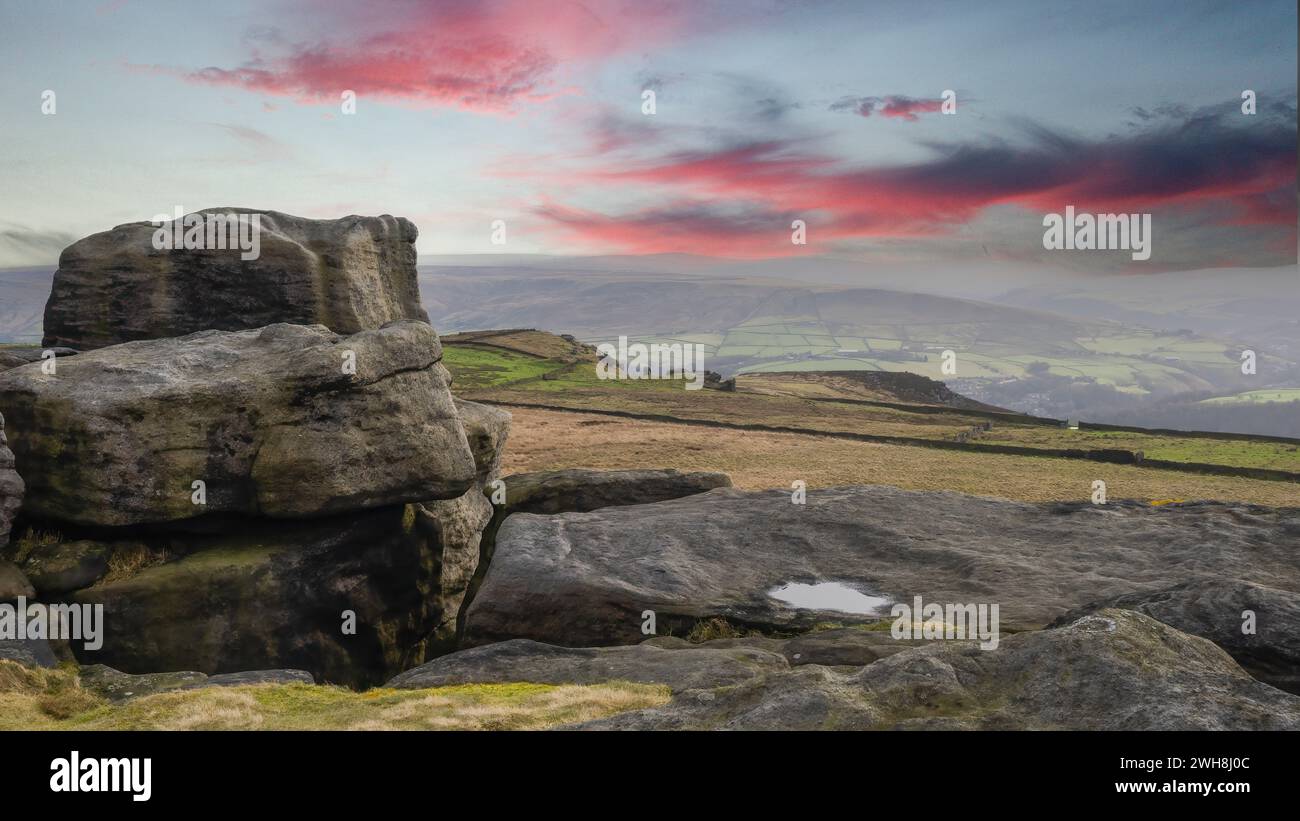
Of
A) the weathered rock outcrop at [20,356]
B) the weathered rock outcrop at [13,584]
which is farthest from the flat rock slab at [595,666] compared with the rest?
the weathered rock outcrop at [20,356]

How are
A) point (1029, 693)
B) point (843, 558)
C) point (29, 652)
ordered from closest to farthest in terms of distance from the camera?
point (1029, 693) < point (29, 652) < point (843, 558)

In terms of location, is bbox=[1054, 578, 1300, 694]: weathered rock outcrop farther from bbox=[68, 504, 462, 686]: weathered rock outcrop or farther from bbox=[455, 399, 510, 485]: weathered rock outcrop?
bbox=[455, 399, 510, 485]: weathered rock outcrop

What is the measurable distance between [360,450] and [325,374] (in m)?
2.17

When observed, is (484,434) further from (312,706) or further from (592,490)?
(312,706)

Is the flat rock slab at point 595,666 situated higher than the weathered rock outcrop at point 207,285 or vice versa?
the weathered rock outcrop at point 207,285

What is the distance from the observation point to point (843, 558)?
21.5 m

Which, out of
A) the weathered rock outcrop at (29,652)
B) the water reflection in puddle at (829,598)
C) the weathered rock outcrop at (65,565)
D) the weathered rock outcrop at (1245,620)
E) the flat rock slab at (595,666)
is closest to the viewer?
the weathered rock outcrop at (1245,620)

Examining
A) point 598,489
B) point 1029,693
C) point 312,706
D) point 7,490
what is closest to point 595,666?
point 312,706

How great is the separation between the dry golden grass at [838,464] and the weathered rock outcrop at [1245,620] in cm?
3213

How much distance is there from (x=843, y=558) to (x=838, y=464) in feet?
132

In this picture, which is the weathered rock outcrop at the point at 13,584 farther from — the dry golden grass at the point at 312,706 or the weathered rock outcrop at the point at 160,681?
the dry golden grass at the point at 312,706

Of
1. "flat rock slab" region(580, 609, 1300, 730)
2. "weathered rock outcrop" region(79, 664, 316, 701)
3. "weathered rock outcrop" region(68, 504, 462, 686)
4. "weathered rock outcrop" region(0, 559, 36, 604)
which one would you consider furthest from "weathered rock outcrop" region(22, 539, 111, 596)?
"flat rock slab" region(580, 609, 1300, 730)

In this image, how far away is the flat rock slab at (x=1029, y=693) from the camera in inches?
364

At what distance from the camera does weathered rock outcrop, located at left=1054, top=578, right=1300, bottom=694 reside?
13.2m
